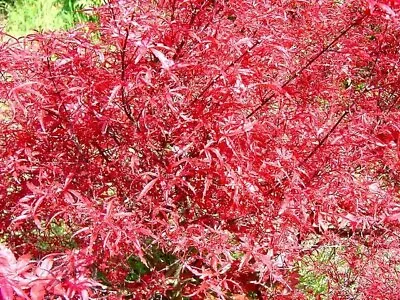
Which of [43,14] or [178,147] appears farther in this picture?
[43,14]

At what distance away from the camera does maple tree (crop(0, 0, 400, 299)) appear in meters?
2.04

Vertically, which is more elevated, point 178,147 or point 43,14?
point 178,147

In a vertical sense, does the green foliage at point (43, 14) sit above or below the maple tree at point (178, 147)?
below

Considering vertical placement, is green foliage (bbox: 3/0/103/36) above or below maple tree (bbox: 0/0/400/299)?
below

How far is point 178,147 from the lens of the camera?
227 centimetres

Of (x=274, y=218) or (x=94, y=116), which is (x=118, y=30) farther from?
(x=274, y=218)

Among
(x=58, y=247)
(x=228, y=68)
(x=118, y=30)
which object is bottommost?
(x=58, y=247)

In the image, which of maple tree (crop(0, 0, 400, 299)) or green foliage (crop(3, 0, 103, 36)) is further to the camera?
green foliage (crop(3, 0, 103, 36))

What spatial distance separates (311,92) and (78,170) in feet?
3.68

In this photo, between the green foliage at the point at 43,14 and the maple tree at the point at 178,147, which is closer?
the maple tree at the point at 178,147

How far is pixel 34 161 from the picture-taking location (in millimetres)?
2277

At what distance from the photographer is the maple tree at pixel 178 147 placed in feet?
6.69

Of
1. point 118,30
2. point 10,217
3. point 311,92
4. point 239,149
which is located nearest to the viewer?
point 118,30

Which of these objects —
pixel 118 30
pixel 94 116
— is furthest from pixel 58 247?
→ pixel 118 30
